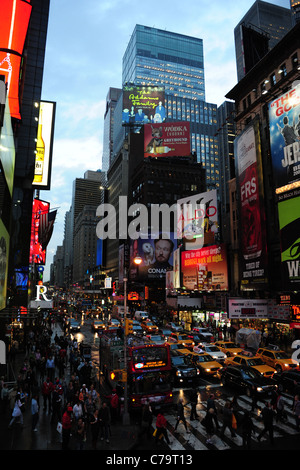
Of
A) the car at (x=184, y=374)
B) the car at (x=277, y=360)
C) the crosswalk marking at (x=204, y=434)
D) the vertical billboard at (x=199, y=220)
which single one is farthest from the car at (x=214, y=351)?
the vertical billboard at (x=199, y=220)

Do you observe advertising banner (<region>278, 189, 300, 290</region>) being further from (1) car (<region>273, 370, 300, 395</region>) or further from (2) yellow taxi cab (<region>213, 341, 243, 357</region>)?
(1) car (<region>273, 370, 300, 395</region>)

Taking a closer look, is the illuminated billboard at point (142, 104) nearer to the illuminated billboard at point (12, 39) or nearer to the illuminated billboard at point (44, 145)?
the illuminated billboard at point (44, 145)

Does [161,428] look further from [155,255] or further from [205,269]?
[155,255]

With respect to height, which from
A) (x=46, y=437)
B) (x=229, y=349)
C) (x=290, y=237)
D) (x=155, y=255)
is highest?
(x=155, y=255)

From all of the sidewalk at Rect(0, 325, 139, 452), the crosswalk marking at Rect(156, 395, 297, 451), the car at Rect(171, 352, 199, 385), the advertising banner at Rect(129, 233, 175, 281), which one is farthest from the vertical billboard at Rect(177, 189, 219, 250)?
the sidewalk at Rect(0, 325, 139, 452)

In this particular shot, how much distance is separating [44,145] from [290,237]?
2908 cm

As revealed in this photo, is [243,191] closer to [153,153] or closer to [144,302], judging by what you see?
[153,153]

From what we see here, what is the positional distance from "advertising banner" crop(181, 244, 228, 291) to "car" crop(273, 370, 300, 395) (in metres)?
25.6

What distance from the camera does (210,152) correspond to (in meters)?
172

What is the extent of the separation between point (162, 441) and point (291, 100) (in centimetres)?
3077

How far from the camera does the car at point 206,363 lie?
21031 mm

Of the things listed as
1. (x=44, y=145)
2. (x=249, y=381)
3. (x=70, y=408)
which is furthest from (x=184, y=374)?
(x=44, y=145)

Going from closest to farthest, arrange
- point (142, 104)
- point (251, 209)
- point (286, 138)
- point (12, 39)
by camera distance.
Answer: point (12, 39) < point (286, 138) < point (251, 209) < point (142, 104)

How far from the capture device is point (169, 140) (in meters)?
71.7
